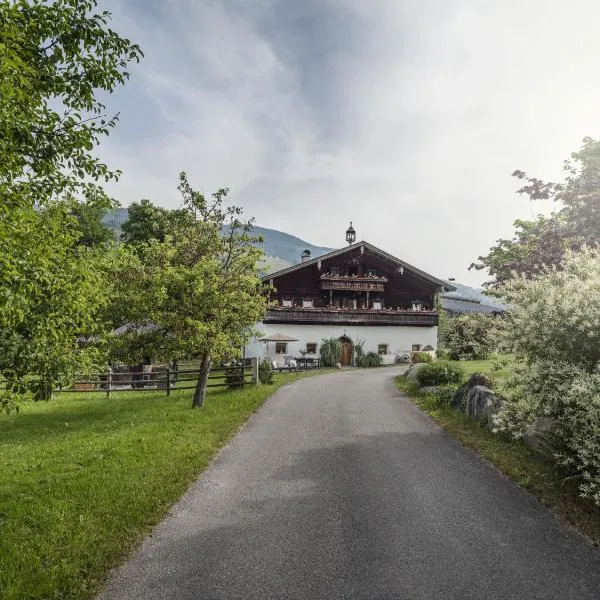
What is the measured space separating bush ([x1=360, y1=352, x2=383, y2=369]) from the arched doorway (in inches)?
A: 53.6

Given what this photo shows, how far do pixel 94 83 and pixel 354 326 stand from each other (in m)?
32.2

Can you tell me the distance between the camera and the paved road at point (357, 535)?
193 inches

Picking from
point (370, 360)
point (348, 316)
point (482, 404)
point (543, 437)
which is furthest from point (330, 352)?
point (543, 437)

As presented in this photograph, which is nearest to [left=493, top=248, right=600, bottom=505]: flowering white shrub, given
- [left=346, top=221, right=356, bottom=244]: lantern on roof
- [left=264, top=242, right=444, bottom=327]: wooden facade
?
[left=264, top=242, right=444, bottom=327]: wooden facade

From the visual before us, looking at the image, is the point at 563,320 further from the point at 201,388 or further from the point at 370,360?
the point at 370,360

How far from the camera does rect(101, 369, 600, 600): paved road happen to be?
4.91 metres

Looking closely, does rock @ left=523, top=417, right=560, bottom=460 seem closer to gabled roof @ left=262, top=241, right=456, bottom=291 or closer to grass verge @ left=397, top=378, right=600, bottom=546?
grass verge @ left=397, top=378, right=600, bottom=546

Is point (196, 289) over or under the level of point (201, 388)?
over

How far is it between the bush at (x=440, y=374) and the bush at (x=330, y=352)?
1661 centimetres

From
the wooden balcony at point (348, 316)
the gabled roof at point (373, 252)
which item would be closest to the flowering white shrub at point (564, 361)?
the wooden balcony at point (348, 316)

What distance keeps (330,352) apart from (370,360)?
3918 millimetres

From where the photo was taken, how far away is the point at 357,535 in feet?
19.9

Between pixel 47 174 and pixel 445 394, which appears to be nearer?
pixel 47 174

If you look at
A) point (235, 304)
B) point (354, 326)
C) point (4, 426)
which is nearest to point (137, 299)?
point (235, 304)
